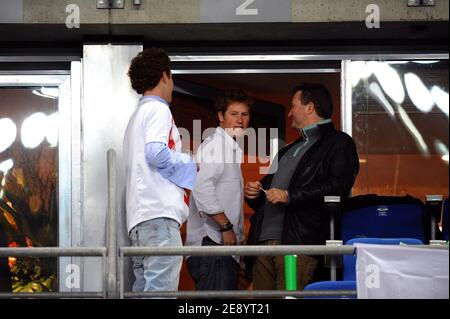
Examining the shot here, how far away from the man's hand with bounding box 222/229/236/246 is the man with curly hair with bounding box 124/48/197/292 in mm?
862

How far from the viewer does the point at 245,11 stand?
10844 millimetres

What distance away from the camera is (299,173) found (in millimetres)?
9914

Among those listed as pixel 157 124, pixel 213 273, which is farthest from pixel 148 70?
pixel 213 273

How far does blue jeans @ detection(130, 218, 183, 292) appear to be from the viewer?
8.71 meters

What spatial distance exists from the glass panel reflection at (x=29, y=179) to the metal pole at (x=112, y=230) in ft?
9.60

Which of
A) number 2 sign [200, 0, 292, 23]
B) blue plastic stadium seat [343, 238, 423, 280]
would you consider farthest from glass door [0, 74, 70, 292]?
blue plastic stadium seat [343, 238, 423, 280]

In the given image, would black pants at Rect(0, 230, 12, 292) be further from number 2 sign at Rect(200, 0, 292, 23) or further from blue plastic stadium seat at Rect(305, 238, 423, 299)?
blue plastic stadium seat at Rect(305, 238, 423, 299)

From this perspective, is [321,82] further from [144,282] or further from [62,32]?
[144,282]

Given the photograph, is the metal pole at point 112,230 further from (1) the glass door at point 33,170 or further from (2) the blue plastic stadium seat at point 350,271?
(1) the glass door at point 33,170

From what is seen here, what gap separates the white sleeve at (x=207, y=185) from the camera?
9.89 meters

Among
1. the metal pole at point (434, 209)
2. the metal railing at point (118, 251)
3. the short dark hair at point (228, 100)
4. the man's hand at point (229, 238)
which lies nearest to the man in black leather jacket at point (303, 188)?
the man's hand at point (229, 238)

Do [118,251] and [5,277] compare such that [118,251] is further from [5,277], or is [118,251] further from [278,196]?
[5,277]

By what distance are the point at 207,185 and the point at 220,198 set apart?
22cm
